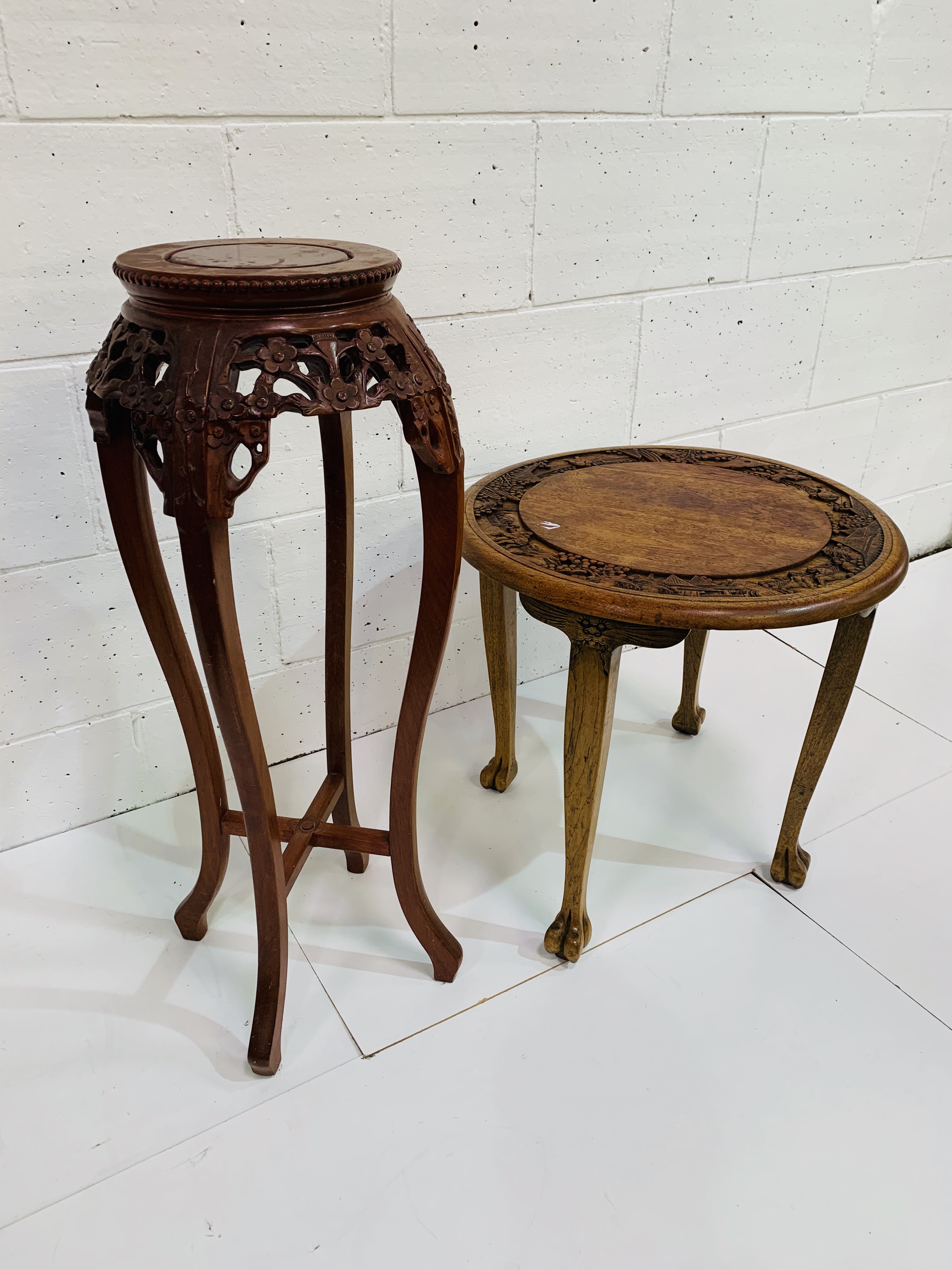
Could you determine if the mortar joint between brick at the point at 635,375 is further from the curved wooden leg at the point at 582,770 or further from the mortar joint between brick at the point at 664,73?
the curved wooden leg at the point at 582,770

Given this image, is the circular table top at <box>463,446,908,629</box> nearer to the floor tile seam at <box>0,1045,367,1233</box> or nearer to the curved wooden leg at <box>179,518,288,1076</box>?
the curved wooden leg at <box>179,518,288,1076</box>

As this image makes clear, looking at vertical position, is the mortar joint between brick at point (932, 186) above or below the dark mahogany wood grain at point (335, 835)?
above

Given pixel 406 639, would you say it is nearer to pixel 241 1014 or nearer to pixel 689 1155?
pixel 241 1014

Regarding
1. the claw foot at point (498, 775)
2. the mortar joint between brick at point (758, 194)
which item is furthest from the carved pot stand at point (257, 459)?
the mortar joint between brick at point (758, 194)

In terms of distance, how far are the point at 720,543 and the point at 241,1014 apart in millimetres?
1026

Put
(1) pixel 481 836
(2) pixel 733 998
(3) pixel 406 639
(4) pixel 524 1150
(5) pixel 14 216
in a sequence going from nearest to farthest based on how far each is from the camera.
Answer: (4) pixel 524 1150 < (5) pixel 14 216 < (2) pixel 733 998 < (1) pixel 481 836 < (3) pixel 406 639

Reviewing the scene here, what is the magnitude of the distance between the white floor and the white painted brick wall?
33cm

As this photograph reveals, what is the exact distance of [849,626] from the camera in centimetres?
151

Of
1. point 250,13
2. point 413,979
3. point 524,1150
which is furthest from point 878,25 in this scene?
point 524,1150

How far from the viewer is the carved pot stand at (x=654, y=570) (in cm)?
131

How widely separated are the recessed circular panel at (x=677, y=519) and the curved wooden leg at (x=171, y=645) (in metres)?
0.57

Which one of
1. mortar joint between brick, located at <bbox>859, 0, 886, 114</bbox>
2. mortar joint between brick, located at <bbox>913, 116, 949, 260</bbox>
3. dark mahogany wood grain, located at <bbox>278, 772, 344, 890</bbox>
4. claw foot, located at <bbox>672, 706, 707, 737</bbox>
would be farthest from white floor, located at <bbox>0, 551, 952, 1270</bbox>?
mortar joint between brick, located at <bbox>859, 0, 886, 114</bbox>

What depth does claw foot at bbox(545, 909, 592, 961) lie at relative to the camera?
5.03 ft

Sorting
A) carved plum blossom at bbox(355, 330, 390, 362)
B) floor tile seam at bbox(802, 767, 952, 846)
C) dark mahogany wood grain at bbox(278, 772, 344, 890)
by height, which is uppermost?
carved plum blossom at bbox(355, 330, 390, 362)
